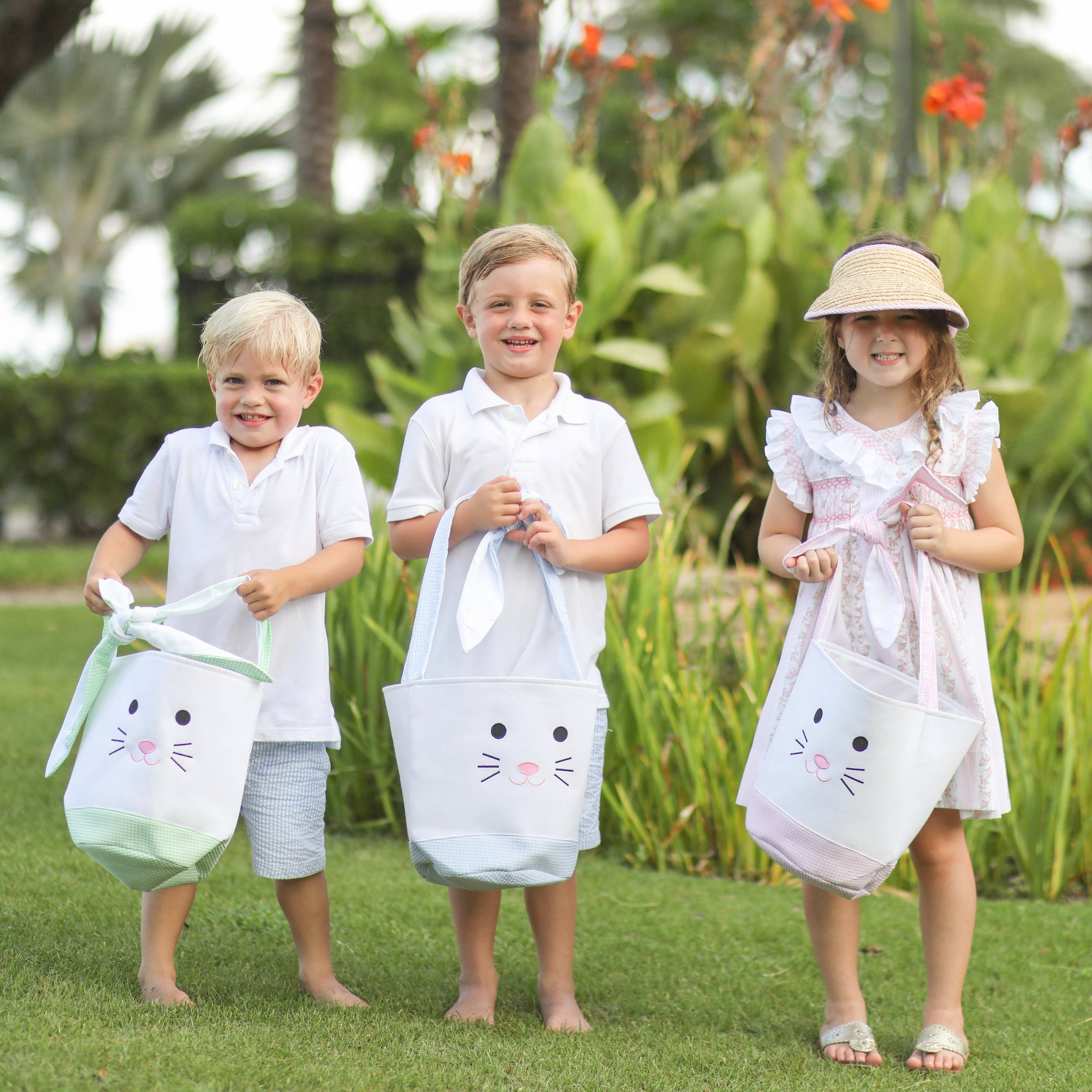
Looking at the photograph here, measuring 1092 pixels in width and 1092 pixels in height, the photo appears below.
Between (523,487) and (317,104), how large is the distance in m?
11.0

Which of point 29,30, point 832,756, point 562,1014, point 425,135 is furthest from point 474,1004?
point 29,30

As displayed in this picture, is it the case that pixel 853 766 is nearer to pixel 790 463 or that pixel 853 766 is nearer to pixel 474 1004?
pixel 790 463

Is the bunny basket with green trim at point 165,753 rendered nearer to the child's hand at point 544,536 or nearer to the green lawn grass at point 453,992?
the green lawn grass at point 453,992

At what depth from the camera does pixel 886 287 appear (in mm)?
2125

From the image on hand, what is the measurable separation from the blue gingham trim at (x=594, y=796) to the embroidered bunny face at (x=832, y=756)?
1.23 ft

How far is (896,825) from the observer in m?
1.95

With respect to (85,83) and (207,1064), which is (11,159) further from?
(207,1064)

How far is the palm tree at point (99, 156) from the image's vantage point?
78.5ft

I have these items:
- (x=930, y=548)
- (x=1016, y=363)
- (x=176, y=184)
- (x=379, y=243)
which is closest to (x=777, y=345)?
(x=1016, y=363)

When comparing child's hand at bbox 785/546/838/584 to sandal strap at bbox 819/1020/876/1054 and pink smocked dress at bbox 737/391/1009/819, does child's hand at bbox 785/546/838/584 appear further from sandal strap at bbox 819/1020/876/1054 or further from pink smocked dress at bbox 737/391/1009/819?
sandal strap at bbox 819/1020/876/1054

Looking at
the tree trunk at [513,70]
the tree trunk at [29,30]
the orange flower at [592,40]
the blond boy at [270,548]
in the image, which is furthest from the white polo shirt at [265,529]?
the tree trunk at [513,70]

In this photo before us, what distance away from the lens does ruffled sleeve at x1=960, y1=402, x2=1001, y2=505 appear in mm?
2150

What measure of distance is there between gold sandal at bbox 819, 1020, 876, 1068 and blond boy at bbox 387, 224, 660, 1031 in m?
0.42

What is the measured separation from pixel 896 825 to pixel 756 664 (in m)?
1.30
